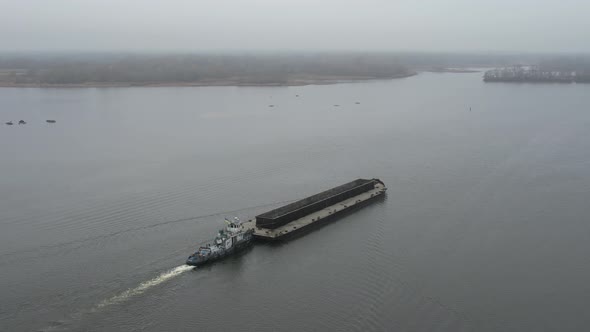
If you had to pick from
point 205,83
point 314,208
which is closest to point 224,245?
point 314,208

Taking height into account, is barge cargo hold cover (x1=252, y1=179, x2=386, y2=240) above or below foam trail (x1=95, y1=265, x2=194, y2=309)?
above

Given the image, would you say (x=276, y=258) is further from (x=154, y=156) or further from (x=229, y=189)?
(x=154, y=156)

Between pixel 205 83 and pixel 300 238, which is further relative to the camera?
pixel 205 83

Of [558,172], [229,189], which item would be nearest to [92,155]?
[229,189]

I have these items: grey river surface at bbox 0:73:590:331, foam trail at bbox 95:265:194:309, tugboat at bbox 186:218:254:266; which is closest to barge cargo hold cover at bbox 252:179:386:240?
grey river surface at bbox 0:73:590:331

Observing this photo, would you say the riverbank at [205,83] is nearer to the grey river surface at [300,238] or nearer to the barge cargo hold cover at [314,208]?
the grey river surface at [300,238]

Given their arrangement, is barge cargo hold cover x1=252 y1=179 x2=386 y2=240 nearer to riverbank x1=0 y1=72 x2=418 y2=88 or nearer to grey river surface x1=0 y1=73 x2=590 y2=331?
grey river surface x1=0 y1=73 x2=590 y2=331

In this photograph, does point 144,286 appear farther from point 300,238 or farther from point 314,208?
point 314,208
